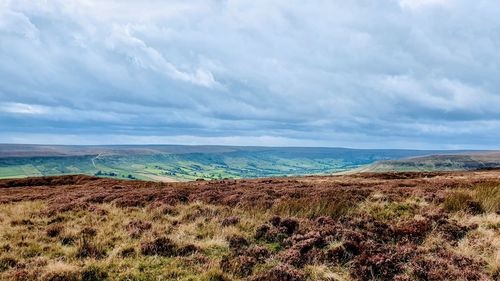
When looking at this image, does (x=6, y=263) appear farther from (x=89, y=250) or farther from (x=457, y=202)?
(x=457, y=202)

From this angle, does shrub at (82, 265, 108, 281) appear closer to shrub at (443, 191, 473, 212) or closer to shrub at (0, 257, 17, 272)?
shrub at (0, 257, 17, 272)

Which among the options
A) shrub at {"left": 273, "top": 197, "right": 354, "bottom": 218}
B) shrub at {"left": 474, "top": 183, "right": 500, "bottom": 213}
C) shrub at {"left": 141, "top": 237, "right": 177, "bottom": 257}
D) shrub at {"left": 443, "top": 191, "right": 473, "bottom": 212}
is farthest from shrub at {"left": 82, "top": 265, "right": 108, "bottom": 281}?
shrub at {"left": 474, "top": 183, "right": 500, "bottom": 213}

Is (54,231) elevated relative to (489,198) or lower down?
lower down

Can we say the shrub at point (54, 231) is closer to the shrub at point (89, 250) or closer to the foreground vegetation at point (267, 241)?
the foreground vegetation at point (267, 241)

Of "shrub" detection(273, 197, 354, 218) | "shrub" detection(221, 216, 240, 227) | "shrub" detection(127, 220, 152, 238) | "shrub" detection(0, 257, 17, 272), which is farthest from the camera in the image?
"shrub" detection(273, 197, 354, 218)

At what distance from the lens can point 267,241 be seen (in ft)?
36.7

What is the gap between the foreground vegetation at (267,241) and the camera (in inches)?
335

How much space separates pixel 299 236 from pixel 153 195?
12.2 meters

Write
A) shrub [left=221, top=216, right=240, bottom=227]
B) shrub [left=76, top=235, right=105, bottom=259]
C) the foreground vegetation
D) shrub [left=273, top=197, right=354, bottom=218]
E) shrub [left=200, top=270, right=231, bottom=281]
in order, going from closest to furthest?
shrub [left=200, top=270, right=231, bottom=281]
the foreground vegetation
shrub [left=76, top=235, right=105, bottom=259]
shrub [left=221, top=216, right=240, bottom=227]
shrub [left=273, top=197, right=354, bottom=218]

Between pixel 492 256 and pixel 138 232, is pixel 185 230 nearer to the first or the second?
pixel 138 232

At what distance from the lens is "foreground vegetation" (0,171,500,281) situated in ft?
27.9

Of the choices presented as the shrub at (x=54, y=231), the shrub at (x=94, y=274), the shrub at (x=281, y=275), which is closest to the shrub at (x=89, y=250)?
the shrub at (x=94, y=274)

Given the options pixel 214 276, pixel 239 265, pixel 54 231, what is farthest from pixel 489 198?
pixel 54 231

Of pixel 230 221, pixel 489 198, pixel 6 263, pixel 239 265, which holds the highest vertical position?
pixel 489 198
